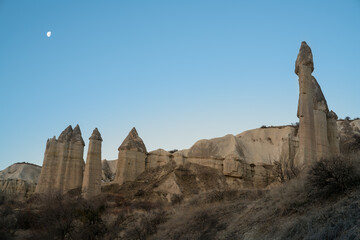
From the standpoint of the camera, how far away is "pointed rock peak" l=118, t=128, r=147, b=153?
42281mm

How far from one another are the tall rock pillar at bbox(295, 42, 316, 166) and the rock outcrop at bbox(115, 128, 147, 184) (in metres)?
21.8

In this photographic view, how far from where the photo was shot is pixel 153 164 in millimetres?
43906

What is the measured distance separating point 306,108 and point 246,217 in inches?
502

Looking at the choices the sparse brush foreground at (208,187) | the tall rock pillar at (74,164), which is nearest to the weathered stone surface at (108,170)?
the sparse brush foreground at (208,187)

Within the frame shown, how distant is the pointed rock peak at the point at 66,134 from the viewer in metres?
42.4

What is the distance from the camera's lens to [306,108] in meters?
24.7

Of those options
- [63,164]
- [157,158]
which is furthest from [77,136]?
[157,158]

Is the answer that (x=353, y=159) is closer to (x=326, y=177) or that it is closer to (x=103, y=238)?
(x=326, y=177)

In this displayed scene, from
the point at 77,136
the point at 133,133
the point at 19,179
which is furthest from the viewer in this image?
the point at 19,179

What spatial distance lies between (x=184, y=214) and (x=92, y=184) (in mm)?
20981

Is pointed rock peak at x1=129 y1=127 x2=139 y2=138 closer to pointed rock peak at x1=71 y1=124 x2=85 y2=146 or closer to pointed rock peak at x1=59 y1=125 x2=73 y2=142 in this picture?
pointed rock peak at x1=71 y1=124 x2=85 y2=146

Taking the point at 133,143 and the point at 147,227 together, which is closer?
the point at 147,227

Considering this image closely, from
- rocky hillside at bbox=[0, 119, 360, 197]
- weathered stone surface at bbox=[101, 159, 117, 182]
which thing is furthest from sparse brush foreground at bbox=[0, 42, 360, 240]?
weathered stone surface at bbox=[101, 159, 117, 182]

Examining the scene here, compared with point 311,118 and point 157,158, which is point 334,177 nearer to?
point 311,118
